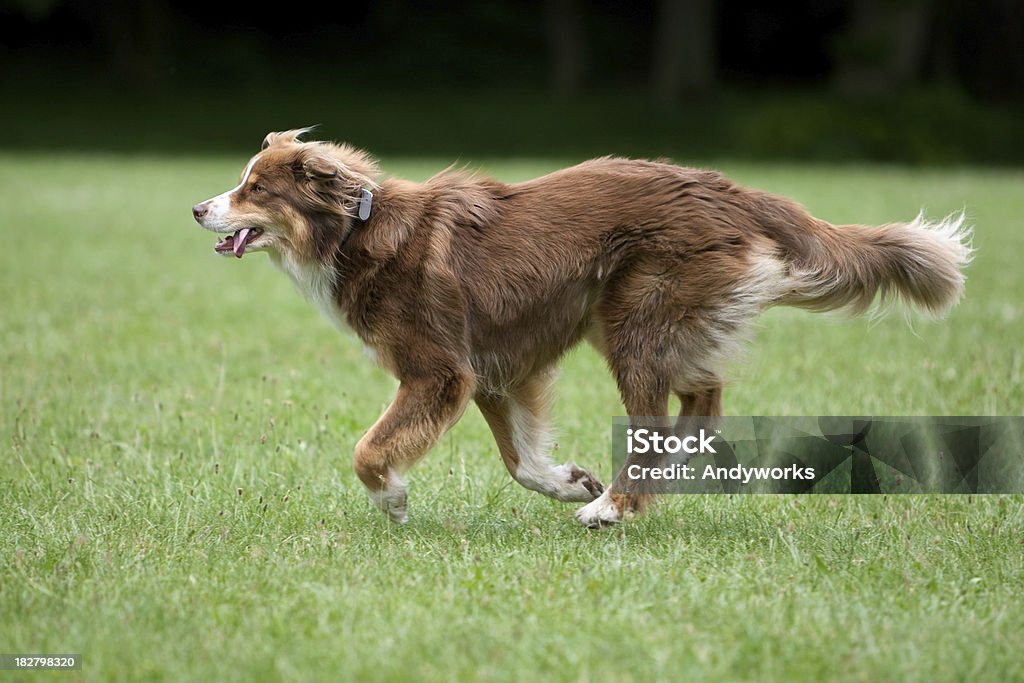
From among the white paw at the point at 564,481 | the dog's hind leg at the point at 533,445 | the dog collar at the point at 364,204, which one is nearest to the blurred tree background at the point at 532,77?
the dog's hind leg at the point at 533,445

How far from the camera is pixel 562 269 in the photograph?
5406 millimetres

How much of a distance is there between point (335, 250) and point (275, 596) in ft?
5.49

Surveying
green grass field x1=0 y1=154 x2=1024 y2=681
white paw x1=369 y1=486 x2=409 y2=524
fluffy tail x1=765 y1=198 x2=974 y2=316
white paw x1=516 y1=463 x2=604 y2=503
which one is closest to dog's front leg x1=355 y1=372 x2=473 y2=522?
white paw x1=369 y1=486 x2=409 y2=524

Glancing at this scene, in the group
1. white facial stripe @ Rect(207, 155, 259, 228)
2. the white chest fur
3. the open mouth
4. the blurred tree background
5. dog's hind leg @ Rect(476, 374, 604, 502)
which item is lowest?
dog's hind leg @ Rect(476, 374, 604, 502)

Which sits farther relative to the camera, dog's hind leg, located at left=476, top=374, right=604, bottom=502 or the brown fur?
dog's hind leg, located at left=476, top=374, right=604, bottom=502

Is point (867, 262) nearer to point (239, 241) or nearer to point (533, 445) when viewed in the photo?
point (533, 445)

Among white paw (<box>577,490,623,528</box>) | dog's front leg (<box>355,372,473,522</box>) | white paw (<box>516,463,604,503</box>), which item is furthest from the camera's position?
white paw (<box>516,463,604,503</box>)

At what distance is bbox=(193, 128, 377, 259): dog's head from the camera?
5453 millimetres

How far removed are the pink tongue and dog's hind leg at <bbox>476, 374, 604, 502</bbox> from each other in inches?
51.6

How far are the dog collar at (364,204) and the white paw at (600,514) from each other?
1.65 metres

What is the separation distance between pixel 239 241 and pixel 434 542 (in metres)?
1.62

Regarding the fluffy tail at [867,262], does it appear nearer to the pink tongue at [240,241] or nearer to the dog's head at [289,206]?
the dog's head at [289,206]

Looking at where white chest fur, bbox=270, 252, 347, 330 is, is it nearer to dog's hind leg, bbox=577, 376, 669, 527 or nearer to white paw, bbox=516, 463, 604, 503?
white paw, bbox=516, 463, 604, 503

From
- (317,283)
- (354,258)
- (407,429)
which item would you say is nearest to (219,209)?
(317,283)
